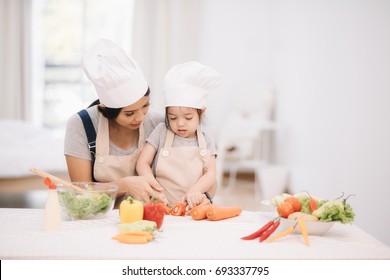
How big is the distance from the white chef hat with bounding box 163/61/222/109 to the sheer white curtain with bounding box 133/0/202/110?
449cm

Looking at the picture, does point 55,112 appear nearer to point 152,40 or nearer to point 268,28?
point 152,40

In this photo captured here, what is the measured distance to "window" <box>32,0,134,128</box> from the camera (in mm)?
6961

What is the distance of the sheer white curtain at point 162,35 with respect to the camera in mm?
6727

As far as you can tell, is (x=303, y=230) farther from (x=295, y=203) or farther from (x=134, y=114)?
(x=134, y=114)

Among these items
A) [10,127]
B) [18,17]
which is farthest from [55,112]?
[10,127]

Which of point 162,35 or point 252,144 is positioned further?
point 162,35

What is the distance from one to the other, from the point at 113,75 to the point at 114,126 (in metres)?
0.28

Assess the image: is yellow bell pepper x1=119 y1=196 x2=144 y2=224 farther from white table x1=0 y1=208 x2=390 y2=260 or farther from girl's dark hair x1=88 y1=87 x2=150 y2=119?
girl's dark hair x1=88 y1=87 x2=150 y2=119

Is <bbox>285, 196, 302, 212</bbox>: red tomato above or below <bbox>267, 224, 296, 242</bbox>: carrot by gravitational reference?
above

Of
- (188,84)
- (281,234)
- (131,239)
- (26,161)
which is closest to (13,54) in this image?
(26,161)

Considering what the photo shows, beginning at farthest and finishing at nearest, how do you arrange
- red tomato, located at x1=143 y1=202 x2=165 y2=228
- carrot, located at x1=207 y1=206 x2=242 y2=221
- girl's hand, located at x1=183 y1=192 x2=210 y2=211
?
girl's hand, located at x1=183 y1=192 x2=210 y2=211 → carrot, located at x1=207 y1=206 x2=242 y2=221 → red tomato, located at x1=143 y1=202 x2=165 y2=228

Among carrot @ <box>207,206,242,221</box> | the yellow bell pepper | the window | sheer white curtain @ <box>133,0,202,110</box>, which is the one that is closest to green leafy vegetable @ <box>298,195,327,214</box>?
carrot @ <box>207,206,242,221</box>

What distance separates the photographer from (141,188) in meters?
2.04

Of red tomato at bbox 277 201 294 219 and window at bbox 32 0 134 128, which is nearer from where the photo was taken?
red tomato at bbox 277 201 294 219
